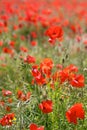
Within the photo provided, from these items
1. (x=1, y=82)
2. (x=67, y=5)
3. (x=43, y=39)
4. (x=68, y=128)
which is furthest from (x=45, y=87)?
(x=67, y=5)

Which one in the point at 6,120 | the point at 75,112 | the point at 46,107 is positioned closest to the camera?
the point at 75,112

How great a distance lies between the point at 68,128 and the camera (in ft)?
11.5

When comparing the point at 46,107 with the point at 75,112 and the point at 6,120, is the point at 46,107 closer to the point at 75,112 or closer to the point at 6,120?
the point at 75,112

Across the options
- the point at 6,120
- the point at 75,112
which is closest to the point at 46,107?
the point at 75,112

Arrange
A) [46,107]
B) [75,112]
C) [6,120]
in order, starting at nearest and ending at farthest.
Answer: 1. [75,112]
2. [46,107]
3. [6,120]

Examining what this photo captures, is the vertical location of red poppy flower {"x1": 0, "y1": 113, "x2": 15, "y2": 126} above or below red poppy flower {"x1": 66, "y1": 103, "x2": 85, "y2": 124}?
below

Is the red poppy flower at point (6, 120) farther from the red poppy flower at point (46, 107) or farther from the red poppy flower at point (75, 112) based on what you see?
the red poppy flower at point (75, 112)

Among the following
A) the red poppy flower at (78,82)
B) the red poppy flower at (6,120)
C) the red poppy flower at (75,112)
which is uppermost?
the red poppy flower at (78,82)

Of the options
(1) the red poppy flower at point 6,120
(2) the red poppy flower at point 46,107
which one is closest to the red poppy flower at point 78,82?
(2) the red poppy flower at point 46,107

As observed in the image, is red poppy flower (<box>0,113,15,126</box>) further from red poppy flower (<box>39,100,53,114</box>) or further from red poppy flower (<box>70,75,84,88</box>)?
red poppy flower (<box>70,75,84,88</box>)

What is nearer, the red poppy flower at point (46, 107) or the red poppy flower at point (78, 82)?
the red poppy flower at point (46, 107)

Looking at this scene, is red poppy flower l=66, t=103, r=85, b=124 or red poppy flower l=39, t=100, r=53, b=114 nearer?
red poppy flower l=66, t=103, r=85, b=124

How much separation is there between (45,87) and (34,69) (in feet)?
1.01

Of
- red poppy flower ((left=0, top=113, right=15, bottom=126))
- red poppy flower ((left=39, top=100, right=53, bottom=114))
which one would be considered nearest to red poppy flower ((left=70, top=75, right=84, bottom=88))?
red poppy flower ((left=39, top=100, right=53, bottom=114))
